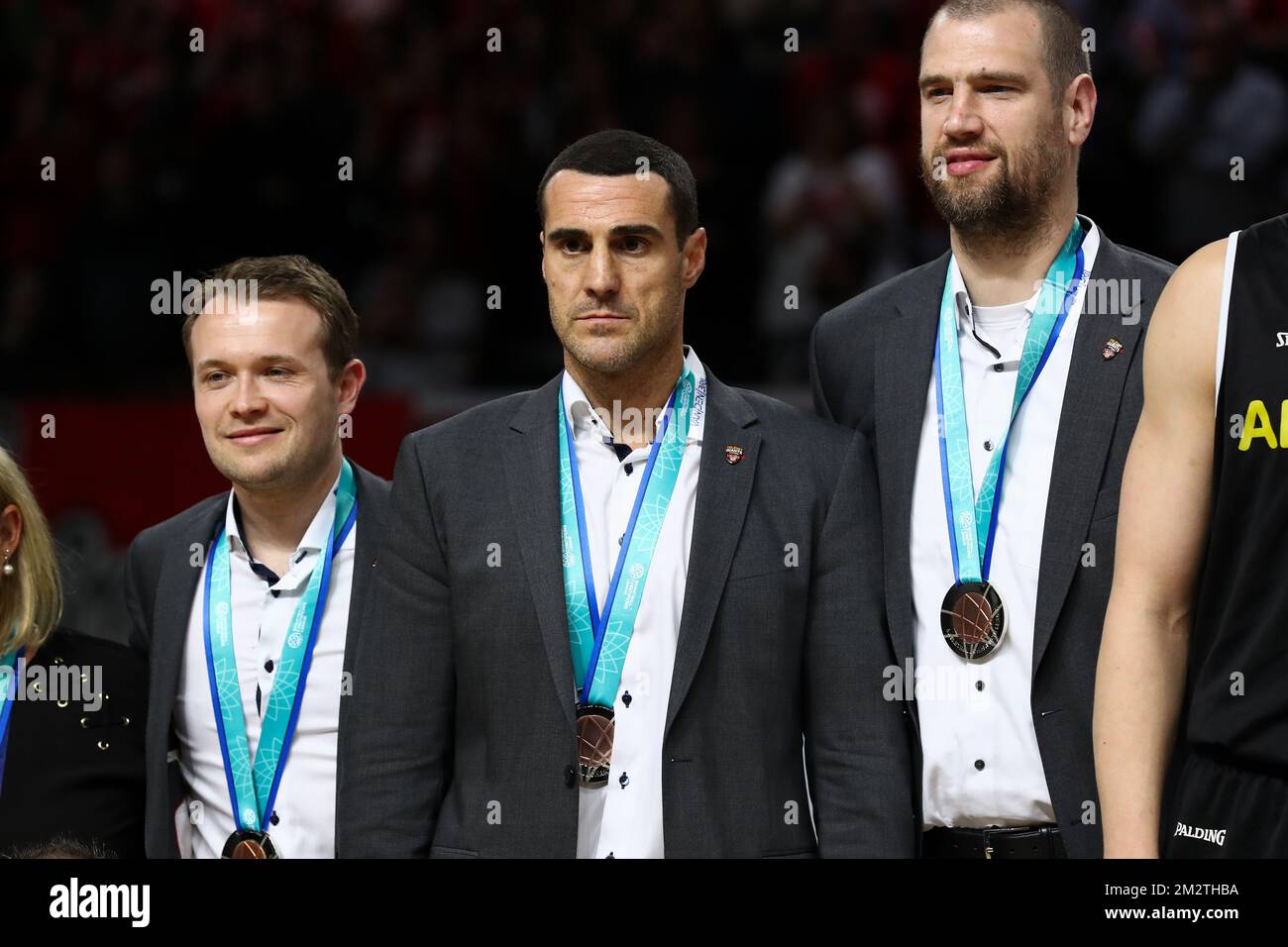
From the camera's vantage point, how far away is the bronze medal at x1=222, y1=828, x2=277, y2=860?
327 cm

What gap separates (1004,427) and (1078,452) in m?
0.16

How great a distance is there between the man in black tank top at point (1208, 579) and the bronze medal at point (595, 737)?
0.86 meters

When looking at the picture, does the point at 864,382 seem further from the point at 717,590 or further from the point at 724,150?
the point at 724,150

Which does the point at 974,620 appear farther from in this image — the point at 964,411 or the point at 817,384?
the point at 817,384

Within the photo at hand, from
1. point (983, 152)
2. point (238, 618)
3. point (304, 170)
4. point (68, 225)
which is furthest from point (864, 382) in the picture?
point (68, 225)

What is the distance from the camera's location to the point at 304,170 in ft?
24.3

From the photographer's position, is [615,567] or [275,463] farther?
[275,463]

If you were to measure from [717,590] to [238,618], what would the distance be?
1.06m

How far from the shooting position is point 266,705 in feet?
11.0

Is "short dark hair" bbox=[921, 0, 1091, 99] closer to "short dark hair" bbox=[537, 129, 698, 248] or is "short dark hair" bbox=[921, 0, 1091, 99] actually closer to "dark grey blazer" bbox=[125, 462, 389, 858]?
"short dark hair" bbox=[537, 129, 698, 248]

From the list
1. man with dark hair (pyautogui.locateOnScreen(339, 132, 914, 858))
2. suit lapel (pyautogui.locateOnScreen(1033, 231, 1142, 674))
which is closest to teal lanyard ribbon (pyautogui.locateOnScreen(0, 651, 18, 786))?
man with dark hair (pyautogui.locateOnScreen(339, 132, 914, 858))

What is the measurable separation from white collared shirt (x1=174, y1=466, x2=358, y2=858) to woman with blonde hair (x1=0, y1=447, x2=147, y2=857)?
10cm

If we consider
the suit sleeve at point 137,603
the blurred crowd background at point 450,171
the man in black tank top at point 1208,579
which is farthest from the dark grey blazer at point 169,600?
the blurred crowd background at point 450,171

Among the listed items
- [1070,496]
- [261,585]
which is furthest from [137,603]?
[1070,496]
